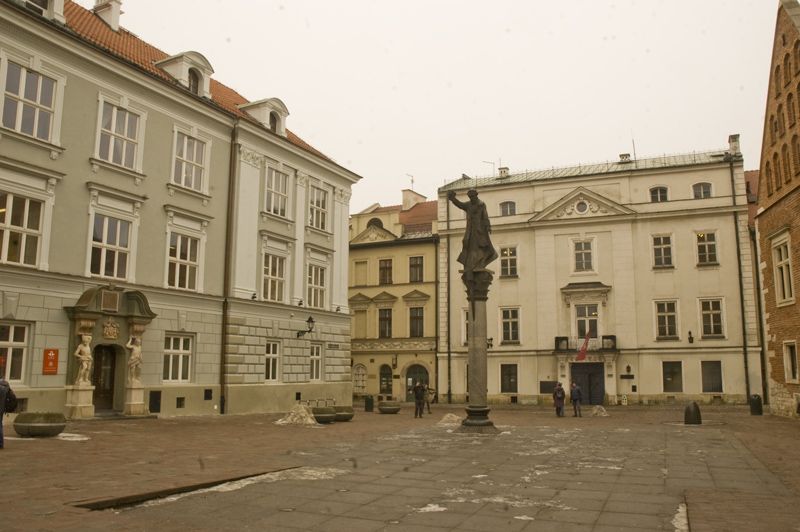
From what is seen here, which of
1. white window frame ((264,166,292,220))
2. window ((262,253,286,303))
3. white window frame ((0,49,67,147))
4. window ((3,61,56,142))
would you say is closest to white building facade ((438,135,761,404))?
window ((262,253,286,303))

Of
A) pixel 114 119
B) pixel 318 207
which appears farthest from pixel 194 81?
pixel 318 207

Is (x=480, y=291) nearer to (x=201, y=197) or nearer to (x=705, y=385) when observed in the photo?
(x=201, y=197)

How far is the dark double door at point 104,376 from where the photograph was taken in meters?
23.2

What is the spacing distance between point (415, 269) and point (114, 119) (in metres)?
27.2

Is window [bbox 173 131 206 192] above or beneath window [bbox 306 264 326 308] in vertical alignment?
above

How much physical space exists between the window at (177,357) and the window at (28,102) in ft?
27.9

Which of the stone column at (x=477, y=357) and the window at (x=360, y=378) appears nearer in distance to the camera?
the stone column at (x=477, y=357)

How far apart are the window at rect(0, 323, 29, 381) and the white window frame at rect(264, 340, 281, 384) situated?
10935 mm

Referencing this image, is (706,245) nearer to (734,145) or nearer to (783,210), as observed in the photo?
(734,145)

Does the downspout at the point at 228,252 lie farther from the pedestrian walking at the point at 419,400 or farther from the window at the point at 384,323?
the window at the point at 384,323

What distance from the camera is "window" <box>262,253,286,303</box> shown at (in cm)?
3067

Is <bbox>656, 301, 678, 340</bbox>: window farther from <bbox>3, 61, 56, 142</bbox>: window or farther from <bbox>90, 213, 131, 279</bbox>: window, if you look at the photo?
<bbox>3, 61, 56, 142</bbox>: window

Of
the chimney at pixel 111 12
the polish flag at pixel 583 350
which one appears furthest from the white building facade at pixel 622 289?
the chimney at pixel 111 12

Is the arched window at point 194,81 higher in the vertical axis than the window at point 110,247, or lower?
higher
